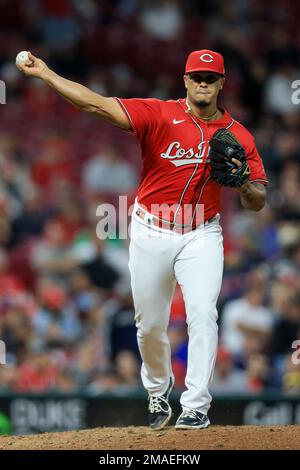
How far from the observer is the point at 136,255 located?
20.0 ft

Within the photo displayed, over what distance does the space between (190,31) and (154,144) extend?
8723 mm

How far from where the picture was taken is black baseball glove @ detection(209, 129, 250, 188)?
5.81 meters

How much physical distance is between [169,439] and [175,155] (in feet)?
5.11

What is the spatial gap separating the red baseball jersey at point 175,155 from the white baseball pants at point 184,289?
0.43 ft

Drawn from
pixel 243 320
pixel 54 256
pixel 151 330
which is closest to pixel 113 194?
pixel 54 256

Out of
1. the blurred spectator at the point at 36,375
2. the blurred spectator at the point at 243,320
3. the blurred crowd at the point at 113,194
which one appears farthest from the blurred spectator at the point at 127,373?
the blurred spectator at the point at 243,320

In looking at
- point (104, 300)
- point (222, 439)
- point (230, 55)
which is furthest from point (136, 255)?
point (230, 55)

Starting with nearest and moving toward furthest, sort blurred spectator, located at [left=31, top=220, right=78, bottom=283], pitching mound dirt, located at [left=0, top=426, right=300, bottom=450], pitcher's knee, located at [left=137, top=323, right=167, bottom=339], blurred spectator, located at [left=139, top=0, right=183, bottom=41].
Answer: pitching mound dirt, located at [left=0, top=426, right=300, bottom=450]
pitcher's knee, located at [left=137, top=323, right=167, bottom=339]
blurred spectator, located at [left=31, top=220, right=78, bottom=283]
blurred spectator, located at [left=139, top=0, right=183, bottom=41]

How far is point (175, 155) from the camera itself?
5992mm

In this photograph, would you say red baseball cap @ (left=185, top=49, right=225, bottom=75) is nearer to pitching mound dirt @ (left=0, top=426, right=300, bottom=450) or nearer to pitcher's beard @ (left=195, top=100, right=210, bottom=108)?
pitcher's beard @ (left=195, top=100, right=210, bottom=108)

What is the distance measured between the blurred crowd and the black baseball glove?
3.16 metres

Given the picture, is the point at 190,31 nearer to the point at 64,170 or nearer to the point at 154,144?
the point at 64,170

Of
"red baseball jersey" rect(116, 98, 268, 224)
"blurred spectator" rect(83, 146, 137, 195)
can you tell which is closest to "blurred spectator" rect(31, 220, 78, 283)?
"blurred spectator" rect(83, 146, 137, 195)
